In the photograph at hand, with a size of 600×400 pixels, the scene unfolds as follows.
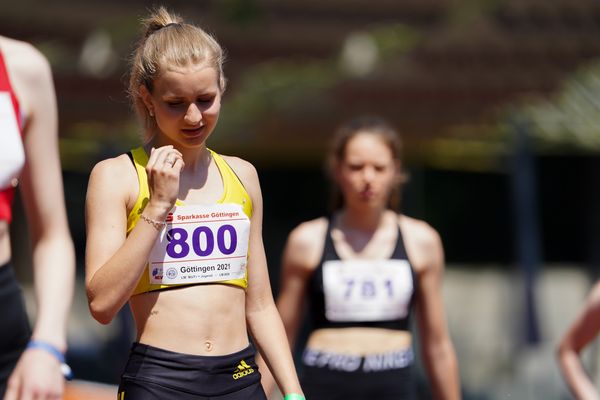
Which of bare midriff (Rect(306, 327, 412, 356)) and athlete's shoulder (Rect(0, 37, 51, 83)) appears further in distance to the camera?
bare midriff (Rect(306, 327, 412, 356))

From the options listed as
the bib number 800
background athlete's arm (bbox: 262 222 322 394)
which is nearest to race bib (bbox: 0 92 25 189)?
the bib number 800

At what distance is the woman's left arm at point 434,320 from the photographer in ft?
16.1

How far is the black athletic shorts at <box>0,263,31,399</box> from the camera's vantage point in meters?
2.73

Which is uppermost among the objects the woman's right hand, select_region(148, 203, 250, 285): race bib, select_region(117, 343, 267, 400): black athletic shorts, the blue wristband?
the woman's right hand

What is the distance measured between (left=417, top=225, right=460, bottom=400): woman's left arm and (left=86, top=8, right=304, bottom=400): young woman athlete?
179cm

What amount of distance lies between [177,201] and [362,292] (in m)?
1.91

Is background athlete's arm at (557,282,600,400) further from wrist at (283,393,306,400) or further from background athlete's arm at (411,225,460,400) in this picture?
wrist at (283,393,306,400)

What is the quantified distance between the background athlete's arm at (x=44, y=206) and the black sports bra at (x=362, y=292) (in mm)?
2222

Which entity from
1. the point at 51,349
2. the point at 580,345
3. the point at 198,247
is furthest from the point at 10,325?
the point at 580,345

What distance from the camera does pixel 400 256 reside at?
16.2 feet

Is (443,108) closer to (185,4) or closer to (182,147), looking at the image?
(185,4)

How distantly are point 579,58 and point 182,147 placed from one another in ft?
46.1

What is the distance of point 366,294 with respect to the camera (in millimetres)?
4863

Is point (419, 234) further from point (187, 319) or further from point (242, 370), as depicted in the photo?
point (187, 319)
